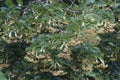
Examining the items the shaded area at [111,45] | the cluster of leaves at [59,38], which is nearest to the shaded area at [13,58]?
the cluster of leaves at [59,38]

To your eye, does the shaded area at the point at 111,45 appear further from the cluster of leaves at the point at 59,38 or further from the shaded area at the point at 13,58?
the shaded area at the point at 13,58

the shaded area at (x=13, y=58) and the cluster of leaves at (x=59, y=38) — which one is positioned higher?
the cluster of leaves at (x=59, y=38)

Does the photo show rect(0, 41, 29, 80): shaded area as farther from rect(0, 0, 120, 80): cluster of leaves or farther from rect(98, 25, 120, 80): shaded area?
rect(98, 25, 120, 80): shaded area

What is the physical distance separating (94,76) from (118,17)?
1.68ft

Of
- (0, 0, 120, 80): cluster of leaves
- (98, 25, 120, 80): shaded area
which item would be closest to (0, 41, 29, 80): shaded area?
(0, 0, 120, 80): cluster of leaves

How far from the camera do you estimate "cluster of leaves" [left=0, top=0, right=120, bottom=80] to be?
188 cm

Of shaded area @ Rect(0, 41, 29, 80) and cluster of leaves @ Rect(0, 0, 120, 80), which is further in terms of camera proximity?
shaded area @ Rect(0, 41, 29, 80)

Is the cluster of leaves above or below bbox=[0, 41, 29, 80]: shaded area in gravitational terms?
above

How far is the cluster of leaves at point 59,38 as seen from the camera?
188cm

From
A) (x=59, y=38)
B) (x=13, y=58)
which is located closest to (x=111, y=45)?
(x=59, y=38)

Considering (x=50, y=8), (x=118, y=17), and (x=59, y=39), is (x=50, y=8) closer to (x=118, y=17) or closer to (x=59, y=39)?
(x=59, y=39)

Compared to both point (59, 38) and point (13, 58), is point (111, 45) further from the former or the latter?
point (13, 58)

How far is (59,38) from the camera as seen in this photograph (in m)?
1.86

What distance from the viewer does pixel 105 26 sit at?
81.5 inches
